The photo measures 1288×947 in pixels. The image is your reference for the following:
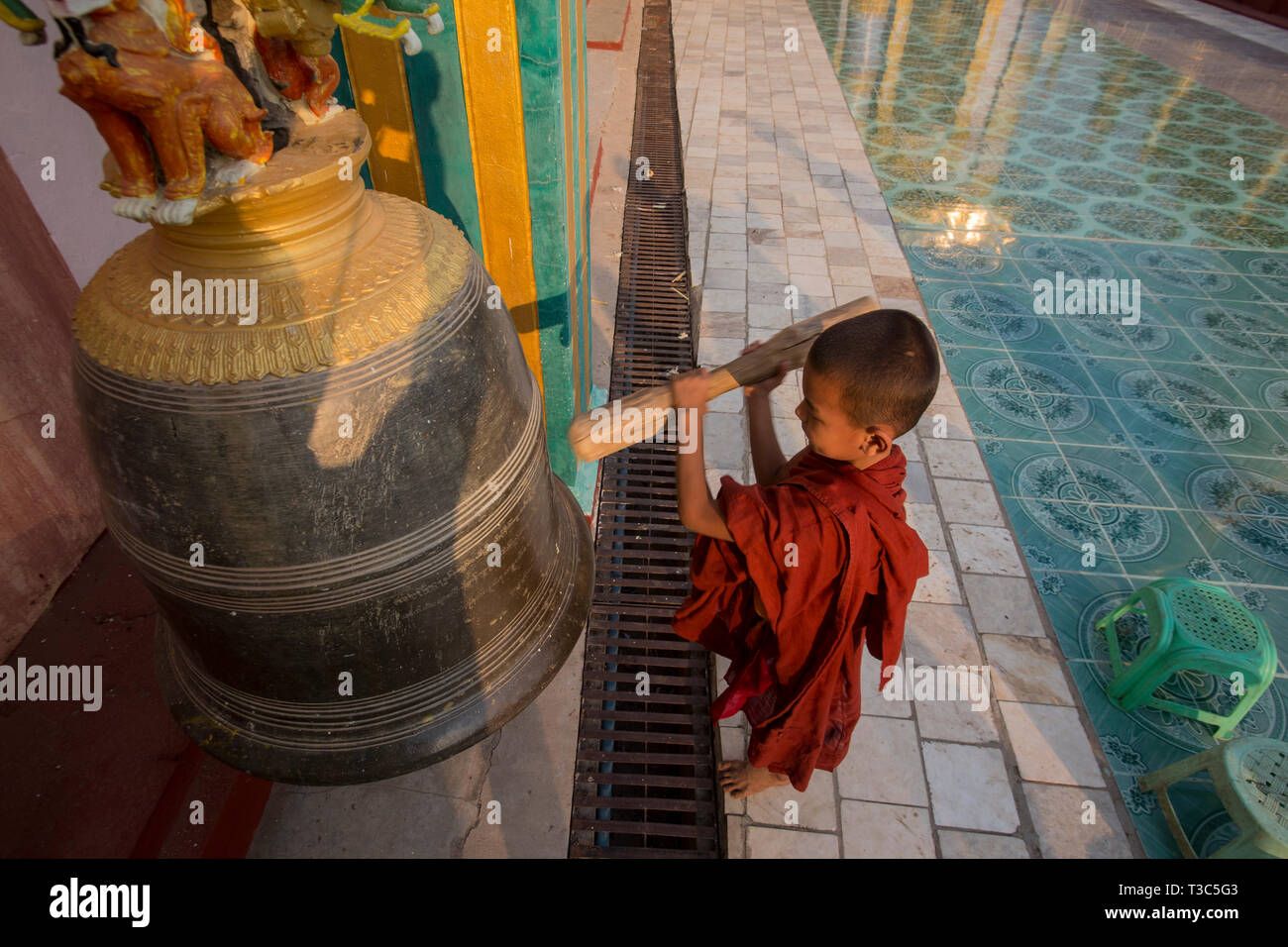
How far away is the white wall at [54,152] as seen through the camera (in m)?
2.19

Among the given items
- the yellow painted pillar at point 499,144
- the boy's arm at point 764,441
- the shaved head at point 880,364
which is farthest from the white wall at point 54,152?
the shaved head at point 880,364

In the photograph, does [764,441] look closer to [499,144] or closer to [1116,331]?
[499,144]

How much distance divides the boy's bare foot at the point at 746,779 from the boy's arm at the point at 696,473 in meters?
1.29

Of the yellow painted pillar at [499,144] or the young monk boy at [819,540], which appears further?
the yellow painted pillar at [499,144]

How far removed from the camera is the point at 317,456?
110cm

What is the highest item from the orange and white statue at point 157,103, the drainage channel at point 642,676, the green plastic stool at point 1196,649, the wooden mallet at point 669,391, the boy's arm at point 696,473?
the orange and white statue at point 157,103

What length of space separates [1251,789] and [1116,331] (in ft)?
14.3

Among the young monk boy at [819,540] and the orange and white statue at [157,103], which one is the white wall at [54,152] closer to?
the orange and white statue at [157,103]

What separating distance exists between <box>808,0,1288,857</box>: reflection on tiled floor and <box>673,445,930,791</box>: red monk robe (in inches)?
65.3

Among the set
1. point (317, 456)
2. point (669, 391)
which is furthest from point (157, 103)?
point (669, 391)

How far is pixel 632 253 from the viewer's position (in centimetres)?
623

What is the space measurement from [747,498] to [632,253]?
15.9 feet

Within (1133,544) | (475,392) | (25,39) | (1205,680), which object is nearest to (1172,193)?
(1133,544)

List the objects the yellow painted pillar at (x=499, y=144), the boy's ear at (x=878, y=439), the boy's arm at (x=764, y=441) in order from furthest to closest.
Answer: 1. the boy's arm at (x=764, y=441)
2. the yellow painted pillar at (x=499, y=144)
3. the boy's ear at (x=878, y=439)
